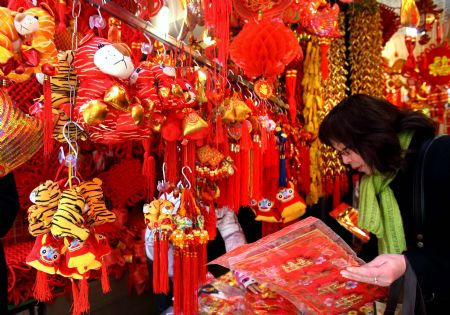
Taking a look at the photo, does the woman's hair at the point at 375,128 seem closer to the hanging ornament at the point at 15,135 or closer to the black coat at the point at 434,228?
the black coat at the point at 434,228

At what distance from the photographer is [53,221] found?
2.18ft

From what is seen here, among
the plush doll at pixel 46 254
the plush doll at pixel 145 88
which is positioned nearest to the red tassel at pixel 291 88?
the plush doll at pixel 145 88

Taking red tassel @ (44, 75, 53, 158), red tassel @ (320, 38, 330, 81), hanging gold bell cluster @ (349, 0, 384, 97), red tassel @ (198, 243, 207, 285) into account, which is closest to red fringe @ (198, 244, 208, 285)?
red tassel @ (198, 243, 207, 285)


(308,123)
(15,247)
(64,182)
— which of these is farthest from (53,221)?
(308,123)

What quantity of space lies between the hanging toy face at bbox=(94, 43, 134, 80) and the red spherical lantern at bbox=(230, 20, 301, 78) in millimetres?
491

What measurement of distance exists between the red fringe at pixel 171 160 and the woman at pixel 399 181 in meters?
0.41

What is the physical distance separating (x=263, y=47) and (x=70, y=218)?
2.39 ft

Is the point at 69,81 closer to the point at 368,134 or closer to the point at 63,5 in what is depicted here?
the point at 63,5

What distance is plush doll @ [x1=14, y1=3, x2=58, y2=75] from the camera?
24.0 inches

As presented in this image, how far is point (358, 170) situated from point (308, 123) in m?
0.79

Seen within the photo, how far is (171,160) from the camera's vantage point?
103 cm

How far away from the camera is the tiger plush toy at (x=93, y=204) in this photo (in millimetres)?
728

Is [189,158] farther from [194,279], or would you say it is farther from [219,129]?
[194,279]

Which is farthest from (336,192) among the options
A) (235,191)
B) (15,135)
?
(15,135)
